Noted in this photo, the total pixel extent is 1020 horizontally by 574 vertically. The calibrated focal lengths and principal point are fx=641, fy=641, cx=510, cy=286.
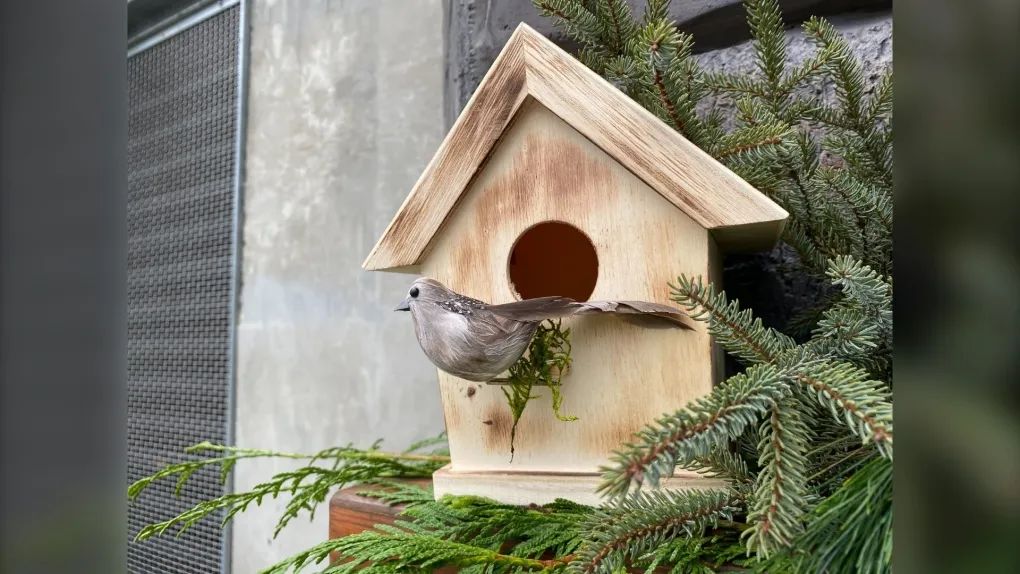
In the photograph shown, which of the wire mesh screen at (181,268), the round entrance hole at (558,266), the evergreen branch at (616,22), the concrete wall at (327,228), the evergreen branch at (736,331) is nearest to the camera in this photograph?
the evergreen branch at (736,331)

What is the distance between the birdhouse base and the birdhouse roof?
0.19m

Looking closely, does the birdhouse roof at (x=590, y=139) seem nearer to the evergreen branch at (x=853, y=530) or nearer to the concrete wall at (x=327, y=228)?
the evergreen branch at (x=853, y=530)

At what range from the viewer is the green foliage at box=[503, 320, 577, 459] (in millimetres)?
517

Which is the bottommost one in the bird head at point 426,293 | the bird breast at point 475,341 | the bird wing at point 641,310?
the bird breast at point 475,341

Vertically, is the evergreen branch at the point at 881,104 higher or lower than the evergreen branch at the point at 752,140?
higher

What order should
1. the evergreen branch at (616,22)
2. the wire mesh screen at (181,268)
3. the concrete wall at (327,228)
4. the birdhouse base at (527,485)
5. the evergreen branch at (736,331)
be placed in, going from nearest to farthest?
the evergreen branch at (736,331) → the birdhouse base at (527,485) → the evergreen branch at (616,22) → the concrete wall at (327,228) → the wire mesh screen at (181,268)

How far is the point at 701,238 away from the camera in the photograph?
0.48 metres

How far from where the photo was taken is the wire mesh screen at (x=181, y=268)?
1361 millimetres

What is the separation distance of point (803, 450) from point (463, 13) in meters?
0.86

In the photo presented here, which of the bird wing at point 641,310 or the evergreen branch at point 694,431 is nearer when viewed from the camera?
the evergreen branch at point 694,431

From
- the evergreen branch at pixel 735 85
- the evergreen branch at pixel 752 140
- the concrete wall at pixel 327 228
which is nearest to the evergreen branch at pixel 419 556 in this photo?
the evergreen branch at pixel 752 140

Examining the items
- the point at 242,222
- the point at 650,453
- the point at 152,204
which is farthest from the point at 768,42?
the point at 152,204

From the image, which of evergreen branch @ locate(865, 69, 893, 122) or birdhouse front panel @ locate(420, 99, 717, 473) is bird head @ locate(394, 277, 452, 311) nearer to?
birdhouse front panel @ locate(420, 99, 717, 473)
